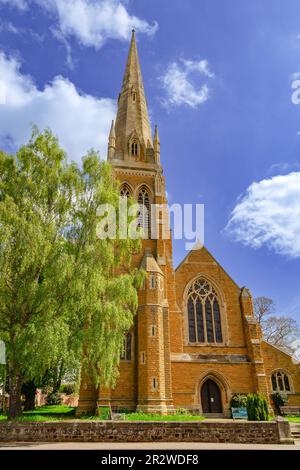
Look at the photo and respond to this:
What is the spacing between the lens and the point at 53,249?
14898 mm

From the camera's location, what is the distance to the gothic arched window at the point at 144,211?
87.9ft

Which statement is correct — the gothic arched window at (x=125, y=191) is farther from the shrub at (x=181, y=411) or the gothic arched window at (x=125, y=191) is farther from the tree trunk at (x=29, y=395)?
the tree trunk at (x=29, y=395)

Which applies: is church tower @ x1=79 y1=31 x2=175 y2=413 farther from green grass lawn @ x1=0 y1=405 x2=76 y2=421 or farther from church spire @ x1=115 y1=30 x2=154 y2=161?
green grass lawn @ x1=0 y1=405 x2=76 y2=421

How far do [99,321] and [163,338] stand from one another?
7848mm

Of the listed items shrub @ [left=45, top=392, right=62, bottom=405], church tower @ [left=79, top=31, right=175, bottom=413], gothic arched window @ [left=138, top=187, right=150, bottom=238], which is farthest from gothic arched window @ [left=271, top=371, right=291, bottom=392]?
shrub @ [left=45, top=392, right=62, bottom=405]

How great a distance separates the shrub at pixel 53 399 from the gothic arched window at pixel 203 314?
817 inches

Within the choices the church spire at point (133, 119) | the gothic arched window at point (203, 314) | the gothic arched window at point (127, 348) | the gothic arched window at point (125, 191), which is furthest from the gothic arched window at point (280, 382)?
the church spire at point (133, 119)

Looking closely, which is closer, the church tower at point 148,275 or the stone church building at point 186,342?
the church tower at point 148,275

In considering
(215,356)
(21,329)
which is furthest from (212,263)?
(21,329)

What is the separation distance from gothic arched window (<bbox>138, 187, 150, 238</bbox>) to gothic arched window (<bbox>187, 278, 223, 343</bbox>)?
18.6ft

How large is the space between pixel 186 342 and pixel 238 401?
484 centimetres

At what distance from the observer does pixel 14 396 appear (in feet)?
44.2
